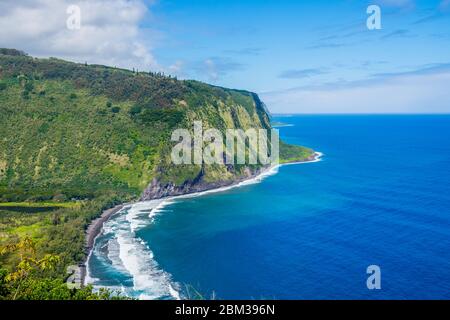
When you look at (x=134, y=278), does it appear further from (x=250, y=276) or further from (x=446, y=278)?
(x=446, y=278)

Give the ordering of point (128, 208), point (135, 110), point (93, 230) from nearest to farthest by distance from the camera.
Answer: point (93, 230) < point (128, 208) < point (135, 110)

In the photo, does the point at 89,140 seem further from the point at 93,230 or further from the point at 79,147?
the point at 93,230

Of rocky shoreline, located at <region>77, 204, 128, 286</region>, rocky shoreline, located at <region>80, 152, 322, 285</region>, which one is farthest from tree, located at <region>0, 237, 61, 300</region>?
rocky shoreline, located at <region>80, 152, 322, 285</region>

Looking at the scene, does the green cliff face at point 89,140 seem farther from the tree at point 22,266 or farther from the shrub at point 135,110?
the tree at point 22,266

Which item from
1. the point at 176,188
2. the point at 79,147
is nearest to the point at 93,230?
the point at 176,188

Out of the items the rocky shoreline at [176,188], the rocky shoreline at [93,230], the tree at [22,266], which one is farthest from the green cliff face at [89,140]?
the tree at [22,266]

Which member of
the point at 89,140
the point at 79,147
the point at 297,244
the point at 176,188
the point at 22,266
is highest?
the point at 89,140

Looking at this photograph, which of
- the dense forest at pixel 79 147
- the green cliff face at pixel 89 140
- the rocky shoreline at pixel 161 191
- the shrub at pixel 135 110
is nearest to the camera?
the rocky shoreline at pixel 161 191
